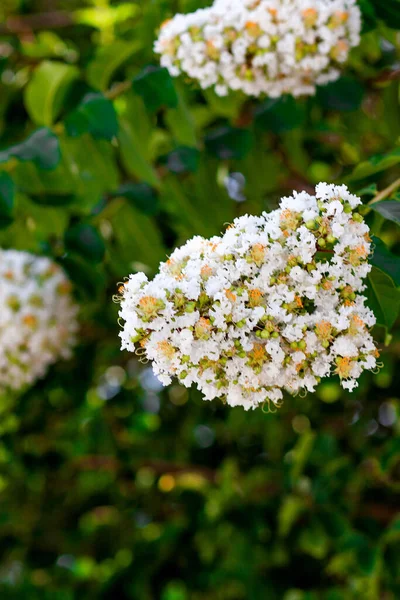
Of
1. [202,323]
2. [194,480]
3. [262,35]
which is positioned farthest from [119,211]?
[194,480]

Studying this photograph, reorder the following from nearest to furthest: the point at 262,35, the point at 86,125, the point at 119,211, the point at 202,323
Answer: the point at 202,323 → the point at 262,35 → the point at 86,125 → the point at 119,211

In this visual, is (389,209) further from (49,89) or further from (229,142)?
(49,89)

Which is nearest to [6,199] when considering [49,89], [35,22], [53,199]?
[53,199]

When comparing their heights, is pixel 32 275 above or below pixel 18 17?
below

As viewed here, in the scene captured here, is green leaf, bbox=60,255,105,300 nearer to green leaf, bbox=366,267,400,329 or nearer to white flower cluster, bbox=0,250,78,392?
white flower cluster, bbox=0,250,78,392

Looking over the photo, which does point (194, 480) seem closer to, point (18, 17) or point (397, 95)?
point (397, 95)

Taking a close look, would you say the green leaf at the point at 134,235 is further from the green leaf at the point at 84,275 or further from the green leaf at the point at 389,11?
the green leaf at the point at 389,11
